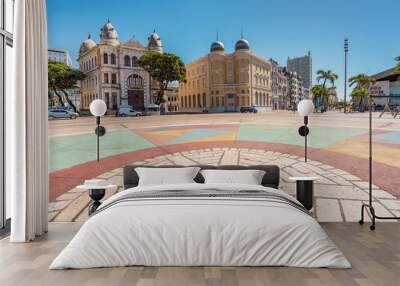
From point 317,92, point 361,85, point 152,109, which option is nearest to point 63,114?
point 152,109

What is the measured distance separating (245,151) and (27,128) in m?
2.96

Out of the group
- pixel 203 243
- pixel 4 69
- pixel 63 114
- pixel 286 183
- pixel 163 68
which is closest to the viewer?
pixel 203 243

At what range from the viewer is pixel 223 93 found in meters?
5.86

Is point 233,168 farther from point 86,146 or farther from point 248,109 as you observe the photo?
point 86,146

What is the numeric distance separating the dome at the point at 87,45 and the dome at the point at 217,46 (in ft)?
5.83

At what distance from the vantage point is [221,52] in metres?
5.75

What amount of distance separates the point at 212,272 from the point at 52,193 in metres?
2.96

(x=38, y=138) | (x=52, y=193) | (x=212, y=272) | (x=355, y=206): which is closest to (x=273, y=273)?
(x=212, y=272)

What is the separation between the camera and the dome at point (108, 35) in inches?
218

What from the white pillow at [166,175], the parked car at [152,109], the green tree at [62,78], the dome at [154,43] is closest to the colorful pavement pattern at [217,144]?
the parked car at [152,109]

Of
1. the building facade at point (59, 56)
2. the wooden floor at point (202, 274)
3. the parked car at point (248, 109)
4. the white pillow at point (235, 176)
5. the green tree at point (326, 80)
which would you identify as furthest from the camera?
the parked car at point (248, 109)

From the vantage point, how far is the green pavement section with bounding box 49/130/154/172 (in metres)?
5.26

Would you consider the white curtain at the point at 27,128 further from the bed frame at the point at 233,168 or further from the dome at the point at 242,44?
the dome at the point at 242,44

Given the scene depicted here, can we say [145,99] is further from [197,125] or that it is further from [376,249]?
[376,249]
